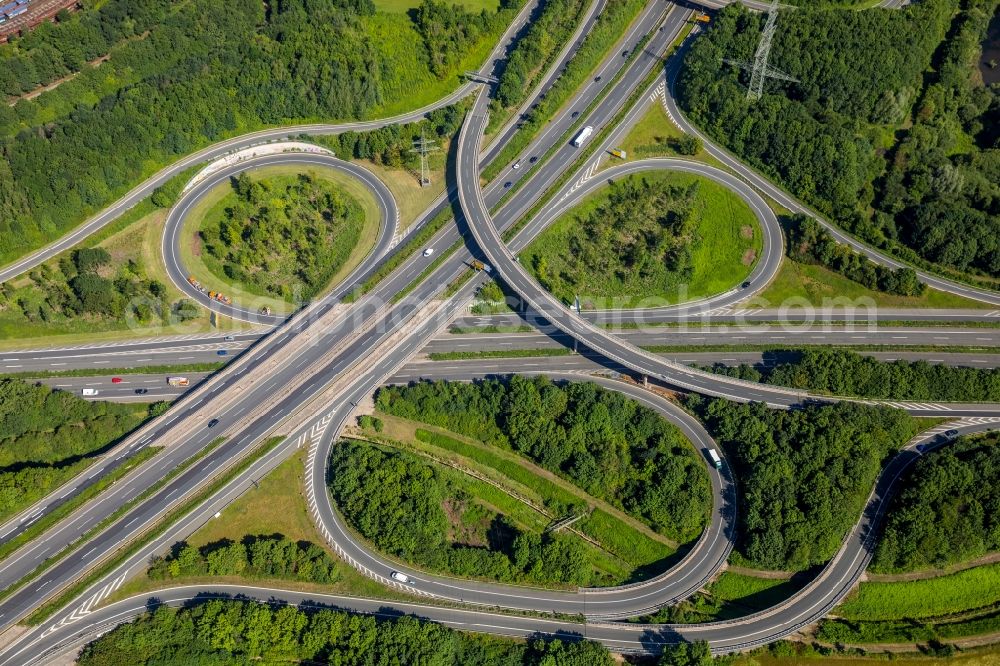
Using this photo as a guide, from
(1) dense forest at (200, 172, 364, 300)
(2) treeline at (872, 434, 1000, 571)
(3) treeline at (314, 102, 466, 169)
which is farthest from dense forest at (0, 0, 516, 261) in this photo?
(2) treeline at (872, 434, 1000, 571)

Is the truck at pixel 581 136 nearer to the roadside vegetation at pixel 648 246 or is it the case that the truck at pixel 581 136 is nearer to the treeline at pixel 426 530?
the roadside vegetation at pixel 648 246

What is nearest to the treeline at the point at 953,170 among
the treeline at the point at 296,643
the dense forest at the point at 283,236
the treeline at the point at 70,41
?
the treeline at the point at 296,643

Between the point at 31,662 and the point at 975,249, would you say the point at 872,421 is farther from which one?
the point at 31,662

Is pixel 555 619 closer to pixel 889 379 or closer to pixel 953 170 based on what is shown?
pixel 889 379

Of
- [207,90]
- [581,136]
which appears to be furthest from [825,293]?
[207,90]

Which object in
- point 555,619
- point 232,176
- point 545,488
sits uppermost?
point 232,176

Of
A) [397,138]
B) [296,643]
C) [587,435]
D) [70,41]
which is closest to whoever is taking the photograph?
[296,643]
